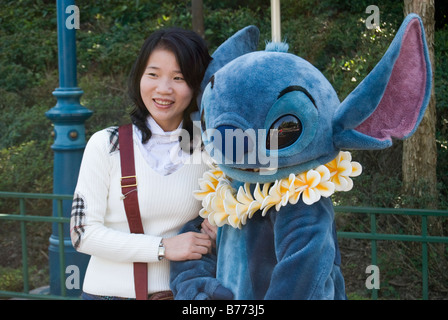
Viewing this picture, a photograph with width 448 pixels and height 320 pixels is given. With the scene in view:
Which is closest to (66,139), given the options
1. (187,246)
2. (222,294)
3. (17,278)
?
(17,278)

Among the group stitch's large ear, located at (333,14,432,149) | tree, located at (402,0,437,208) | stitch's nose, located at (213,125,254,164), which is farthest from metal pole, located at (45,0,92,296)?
stitch's large ear, located at (333,14,432,149)

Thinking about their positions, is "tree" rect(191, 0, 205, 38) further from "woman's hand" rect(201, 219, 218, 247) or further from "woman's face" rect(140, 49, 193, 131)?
"woman's hand" rect(201, 219, 218, 247)

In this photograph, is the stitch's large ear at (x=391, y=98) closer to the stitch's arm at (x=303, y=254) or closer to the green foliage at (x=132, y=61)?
the stitch's arm at (x=303, y=254)

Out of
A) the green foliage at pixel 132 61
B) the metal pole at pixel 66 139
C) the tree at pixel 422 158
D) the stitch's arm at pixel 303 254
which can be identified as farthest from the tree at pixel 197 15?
the stitch's arm at pixel 303 254

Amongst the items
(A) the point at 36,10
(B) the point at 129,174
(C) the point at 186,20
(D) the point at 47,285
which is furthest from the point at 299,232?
(A) the point at 36,10

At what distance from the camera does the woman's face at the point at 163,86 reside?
2.50m

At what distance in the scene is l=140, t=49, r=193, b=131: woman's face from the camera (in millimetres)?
2498

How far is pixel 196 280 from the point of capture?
2326mm

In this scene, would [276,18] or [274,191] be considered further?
[276,18]

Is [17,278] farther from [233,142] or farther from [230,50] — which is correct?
[233,142]

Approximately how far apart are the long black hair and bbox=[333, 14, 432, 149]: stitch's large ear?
68cm

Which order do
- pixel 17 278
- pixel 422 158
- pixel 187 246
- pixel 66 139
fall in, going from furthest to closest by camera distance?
1. pixel 17 278
2. pixel 422 158
3. pixel 66 139
4. pixel 187 246

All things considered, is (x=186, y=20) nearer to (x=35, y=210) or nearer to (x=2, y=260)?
(x=35, y=210)

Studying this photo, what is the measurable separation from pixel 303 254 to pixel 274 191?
0.81 feet
